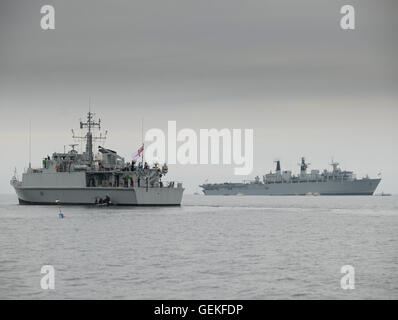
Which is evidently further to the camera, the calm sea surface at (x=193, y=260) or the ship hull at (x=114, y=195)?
the ship hull at (x=114, y=195)

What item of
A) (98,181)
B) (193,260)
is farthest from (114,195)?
(193,260)

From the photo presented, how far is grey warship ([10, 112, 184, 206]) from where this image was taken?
73562mm

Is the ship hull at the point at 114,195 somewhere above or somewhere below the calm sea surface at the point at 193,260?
above

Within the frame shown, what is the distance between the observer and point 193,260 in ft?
96.6

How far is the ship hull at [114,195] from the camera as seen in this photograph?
72.5 m

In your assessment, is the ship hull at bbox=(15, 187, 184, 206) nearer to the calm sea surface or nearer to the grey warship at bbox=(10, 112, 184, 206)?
the grey warship at bbox=(10, 112, 184, 206)

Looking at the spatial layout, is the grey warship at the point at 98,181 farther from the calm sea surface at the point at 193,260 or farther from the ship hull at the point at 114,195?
the calm sea surface at the point at 193,260

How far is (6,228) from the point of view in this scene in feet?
152

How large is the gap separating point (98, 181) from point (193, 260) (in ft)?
162

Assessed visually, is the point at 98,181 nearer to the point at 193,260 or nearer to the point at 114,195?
the point at 114,195

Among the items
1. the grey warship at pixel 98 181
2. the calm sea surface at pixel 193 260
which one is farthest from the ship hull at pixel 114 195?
the calm sea surface at pixel 193 260

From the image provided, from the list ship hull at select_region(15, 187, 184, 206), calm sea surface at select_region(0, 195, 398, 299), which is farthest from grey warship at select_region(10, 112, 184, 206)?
calm sea surface at select_region(0, 195, 398, 299)
